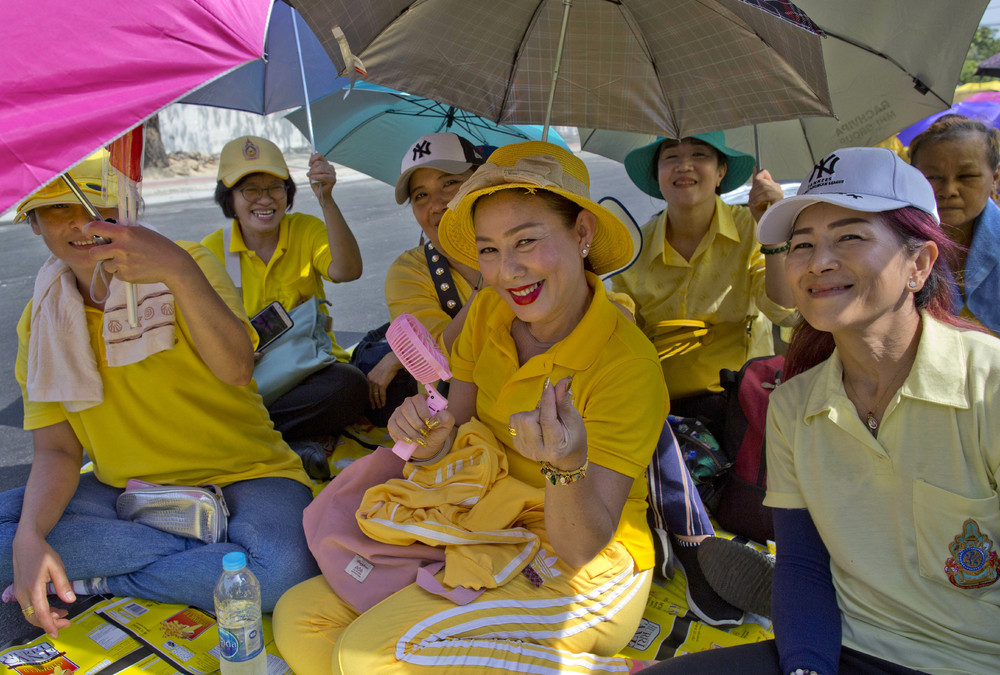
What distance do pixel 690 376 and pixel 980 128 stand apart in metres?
1.54

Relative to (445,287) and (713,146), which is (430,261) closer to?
(445,287)

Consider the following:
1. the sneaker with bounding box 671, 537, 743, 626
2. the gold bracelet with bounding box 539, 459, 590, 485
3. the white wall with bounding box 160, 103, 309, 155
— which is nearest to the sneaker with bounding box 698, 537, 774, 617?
the sneaker with bounding box 671, 537, 743, 626

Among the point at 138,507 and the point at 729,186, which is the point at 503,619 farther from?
the point at 729,186

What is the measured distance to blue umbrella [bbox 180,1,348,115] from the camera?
3854 millimetres

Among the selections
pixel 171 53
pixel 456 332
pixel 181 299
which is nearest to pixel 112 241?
pixel 181 299

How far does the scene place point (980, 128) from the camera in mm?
2982

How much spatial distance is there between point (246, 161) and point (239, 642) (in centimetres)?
252

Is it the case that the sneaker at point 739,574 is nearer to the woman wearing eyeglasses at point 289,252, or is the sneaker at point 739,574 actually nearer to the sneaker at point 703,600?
the sneaker at point 703,600

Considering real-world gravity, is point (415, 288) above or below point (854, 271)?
below

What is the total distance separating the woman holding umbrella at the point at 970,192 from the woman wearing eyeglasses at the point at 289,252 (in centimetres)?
263

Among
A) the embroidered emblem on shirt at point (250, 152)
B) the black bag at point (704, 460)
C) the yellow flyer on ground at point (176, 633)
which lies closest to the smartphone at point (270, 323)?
the embroidered emblem on shirt at point (250, 152)

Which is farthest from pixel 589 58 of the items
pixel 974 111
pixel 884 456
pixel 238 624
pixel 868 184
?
pixel 974 111

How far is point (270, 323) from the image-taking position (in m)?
3.66

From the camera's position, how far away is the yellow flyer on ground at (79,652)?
2.26 metres
